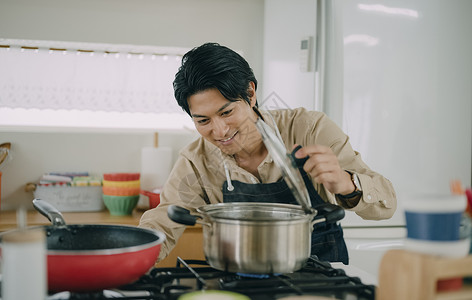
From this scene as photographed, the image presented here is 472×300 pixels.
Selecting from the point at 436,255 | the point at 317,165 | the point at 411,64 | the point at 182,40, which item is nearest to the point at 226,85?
the point at 317,165

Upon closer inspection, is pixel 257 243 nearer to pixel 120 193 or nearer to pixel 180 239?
pixel 180 239

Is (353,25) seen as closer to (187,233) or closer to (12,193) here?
(187,233)

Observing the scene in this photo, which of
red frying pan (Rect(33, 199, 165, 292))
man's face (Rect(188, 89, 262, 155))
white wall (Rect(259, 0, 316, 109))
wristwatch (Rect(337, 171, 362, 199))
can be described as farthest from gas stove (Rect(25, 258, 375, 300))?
white wall (Rect(259, 0, 316, 109))

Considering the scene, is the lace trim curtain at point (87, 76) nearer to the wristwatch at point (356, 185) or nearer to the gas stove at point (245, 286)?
the wristwatch at point (356, 185)

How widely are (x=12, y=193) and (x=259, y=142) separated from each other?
176 centimetres

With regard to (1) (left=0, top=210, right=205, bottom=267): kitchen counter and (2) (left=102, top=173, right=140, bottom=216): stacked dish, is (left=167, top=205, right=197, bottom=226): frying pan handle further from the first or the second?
(2) (left=102, top=173, right=140, bottom=216): stacked dish

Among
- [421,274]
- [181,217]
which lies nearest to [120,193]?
[181,217]

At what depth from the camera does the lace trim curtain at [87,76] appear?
2.69m

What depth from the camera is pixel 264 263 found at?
89cm

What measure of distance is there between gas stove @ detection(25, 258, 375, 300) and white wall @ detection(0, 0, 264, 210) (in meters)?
1.85

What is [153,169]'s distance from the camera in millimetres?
2598

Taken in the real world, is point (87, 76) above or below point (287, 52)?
below

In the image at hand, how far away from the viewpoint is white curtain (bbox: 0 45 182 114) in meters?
2.69

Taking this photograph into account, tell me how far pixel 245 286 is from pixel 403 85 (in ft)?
5.51
